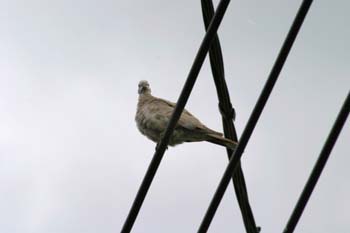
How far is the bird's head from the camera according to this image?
8.51 metres

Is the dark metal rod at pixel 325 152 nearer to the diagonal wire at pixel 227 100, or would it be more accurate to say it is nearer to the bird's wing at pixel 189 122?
the diagonal wire at pixel 227 100

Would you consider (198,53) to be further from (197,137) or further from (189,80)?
(197,137)

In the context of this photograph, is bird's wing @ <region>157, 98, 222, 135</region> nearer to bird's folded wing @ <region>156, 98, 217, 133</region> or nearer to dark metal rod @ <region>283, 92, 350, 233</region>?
bird's folded wing @ <region>156, 98, 217, 133</region>

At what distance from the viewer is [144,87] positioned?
8.62 meters

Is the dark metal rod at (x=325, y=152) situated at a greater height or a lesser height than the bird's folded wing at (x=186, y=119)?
lesser

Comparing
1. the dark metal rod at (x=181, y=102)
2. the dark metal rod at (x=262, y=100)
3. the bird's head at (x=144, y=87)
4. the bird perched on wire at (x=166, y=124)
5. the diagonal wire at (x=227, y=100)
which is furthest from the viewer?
the bird's head at (x=144, y=87)

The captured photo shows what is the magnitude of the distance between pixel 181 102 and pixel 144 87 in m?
5.70

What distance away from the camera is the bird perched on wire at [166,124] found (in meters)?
6.57

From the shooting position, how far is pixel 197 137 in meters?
6.68

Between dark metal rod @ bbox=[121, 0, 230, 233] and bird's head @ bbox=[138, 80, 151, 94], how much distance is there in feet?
17.3

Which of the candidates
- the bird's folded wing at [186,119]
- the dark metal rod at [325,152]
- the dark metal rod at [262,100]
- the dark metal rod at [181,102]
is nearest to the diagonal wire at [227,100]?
the dark metal rod at [181,102]

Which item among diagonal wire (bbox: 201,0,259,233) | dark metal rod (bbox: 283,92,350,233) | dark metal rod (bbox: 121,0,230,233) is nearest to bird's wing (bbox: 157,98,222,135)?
diagonal wire (bbox: 201,0,259,233)

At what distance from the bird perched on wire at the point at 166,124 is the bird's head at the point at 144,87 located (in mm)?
670

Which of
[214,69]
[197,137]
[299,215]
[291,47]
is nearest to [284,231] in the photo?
[299,215]
